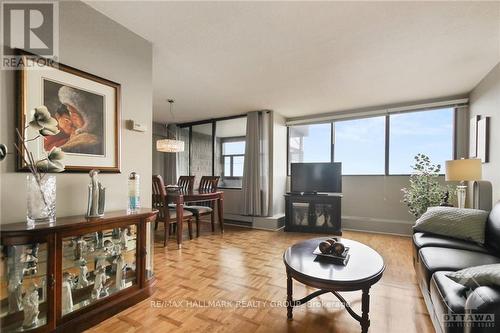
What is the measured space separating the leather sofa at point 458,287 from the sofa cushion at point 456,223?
46mm

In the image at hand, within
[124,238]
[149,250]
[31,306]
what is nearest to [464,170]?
[149,250]

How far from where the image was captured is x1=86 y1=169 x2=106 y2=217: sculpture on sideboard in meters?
1.60

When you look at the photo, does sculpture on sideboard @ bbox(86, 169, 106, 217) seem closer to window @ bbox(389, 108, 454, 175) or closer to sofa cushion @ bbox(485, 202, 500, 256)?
sofa cushion @ bbox(485, 202, 500, 256)

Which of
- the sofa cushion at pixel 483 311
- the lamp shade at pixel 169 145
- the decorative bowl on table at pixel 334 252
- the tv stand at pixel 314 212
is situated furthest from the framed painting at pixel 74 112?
the tv stand at pixel 314 212

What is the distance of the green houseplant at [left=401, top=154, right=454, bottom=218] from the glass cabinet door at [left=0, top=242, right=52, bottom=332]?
13.7 ft

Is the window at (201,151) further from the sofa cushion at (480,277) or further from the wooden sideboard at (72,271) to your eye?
the sofa cushion at (480,277)

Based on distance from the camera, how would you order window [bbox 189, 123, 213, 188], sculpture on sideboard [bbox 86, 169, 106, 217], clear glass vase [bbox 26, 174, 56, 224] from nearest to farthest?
clear glass vase [bbox 26, 174, 56, 224], sculpture on sideboard [bbox 86, 169, 106, 217], window [bbox 189, 123, 213, 188]

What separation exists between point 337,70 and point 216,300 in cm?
280

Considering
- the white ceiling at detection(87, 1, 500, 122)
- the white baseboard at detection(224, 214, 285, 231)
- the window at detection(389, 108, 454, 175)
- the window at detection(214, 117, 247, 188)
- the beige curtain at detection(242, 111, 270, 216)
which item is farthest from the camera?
the window at detection(214, 117, 247, 188)

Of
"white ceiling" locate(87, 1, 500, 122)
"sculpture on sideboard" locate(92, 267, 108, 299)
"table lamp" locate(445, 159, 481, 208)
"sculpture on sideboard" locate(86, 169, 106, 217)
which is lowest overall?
"sculpture on sideboard" locate(92, 267, 108, 299)

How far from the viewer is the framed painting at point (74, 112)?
1420 millimetres

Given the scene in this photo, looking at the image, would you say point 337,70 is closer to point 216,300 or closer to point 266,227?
point 216,300

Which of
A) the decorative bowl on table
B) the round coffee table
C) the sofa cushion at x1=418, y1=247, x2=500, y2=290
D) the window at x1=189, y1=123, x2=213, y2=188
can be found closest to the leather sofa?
the sofa cushion at x1=418, y1=247, x2=500, y2=290

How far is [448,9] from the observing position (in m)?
1.72
